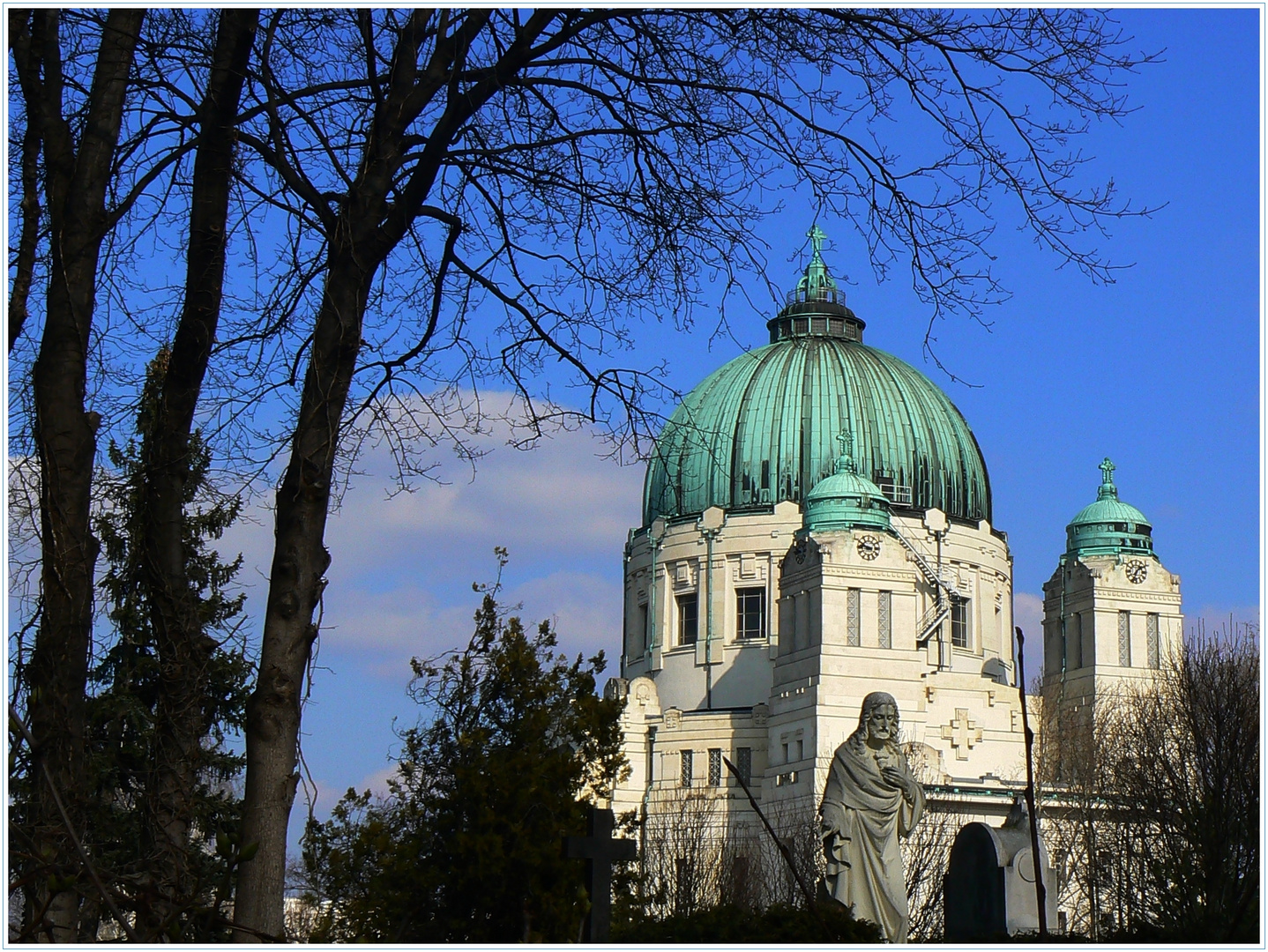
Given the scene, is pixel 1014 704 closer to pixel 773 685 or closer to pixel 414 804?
pixel 773 685

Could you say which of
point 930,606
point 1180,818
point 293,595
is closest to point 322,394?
point 293,595

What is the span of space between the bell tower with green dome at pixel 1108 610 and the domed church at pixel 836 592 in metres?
0.09

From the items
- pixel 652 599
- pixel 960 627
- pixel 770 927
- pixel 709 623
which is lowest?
pixel 770 927

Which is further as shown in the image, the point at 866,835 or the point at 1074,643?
the point at 1074,643

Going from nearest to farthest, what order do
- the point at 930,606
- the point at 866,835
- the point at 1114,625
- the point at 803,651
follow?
the point at 866,835 → the point at 803,651 → the point at 930,606 → the point at 1114,625

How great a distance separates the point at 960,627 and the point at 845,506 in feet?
31.8

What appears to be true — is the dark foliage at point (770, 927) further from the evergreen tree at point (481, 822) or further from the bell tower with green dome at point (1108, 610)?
the bell tower with green dome at point (1108, 610)

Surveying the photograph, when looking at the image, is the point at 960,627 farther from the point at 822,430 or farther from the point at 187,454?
the point at 187,454

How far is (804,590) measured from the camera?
66500 millimetres

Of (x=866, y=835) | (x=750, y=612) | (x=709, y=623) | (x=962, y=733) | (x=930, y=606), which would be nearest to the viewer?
(x=866, y=835)

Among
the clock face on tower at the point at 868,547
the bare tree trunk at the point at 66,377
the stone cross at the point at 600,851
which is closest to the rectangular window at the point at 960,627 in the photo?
the clock face on tower at the point at 868,547

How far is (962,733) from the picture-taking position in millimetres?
63156

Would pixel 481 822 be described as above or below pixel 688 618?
below

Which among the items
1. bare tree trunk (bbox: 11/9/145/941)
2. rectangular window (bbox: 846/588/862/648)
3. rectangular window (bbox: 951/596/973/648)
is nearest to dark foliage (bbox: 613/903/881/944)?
bare tree trunk (bbox: 11/9/145/941)
